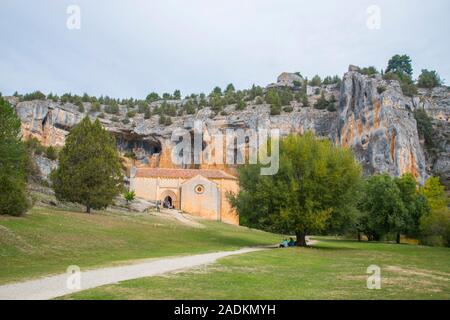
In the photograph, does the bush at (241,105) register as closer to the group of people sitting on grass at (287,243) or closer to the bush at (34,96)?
the bush at (34,96)

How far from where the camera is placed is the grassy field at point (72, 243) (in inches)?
608

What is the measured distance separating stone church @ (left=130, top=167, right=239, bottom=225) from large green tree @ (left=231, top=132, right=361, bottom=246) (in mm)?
31455

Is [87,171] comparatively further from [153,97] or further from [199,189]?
[153,97]

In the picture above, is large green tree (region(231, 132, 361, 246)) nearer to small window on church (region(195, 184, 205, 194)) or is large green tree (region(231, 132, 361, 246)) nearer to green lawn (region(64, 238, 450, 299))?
green lawn (region(64, 238, 450, 299))

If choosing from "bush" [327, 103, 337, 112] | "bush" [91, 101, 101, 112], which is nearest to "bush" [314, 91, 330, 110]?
"bush" [327, 103, 337, 112]

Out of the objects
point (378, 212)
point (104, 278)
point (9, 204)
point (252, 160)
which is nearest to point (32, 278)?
point (104, 278)

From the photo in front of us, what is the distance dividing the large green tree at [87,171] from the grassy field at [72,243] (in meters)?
3.72

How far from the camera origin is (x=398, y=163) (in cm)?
6838

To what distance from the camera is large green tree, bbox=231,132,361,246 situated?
28.3 m

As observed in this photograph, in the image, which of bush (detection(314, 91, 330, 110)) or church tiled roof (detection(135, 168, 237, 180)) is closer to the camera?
church tiled roof (detection(135, 168, 237, 180))

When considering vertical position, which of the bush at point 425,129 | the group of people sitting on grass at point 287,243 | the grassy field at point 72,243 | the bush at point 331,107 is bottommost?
the group of people sitting on grass at point 287,243

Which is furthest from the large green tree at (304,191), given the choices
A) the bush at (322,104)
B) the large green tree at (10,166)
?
the bush at (322,104)

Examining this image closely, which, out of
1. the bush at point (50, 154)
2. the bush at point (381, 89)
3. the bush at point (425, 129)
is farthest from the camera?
the bush at point (425, 129)

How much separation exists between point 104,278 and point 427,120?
85311 mm
